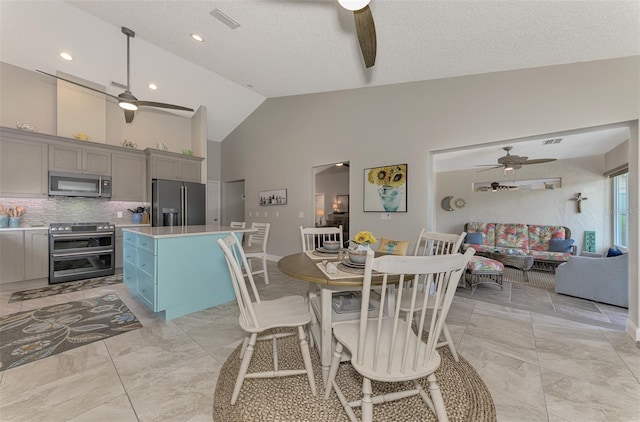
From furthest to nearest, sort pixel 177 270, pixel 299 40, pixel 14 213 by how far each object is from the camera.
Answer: pixel 14 213, pixel 299 40, pixel 177 270

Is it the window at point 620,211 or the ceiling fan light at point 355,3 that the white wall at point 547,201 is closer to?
the window at point 620,211

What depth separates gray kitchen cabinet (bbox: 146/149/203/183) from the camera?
463cm

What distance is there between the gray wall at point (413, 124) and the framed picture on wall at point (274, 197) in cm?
Answer: 15

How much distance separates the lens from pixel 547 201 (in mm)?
5383

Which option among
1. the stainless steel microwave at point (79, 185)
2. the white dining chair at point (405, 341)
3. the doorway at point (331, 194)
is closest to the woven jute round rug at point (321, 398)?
the white dining chair at point (405, 341)

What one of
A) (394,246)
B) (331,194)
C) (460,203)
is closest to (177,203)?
(394,246)

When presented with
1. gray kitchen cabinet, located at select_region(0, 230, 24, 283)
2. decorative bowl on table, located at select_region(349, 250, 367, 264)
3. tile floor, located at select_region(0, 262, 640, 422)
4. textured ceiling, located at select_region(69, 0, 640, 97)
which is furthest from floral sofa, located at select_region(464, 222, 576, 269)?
gray kitchen cabinet, located at select_region(0, 230, 24, 283)

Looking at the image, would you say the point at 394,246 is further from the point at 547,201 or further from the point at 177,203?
the point at 547,201

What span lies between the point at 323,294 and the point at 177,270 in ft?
5.89

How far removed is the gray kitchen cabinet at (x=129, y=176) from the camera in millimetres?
4352

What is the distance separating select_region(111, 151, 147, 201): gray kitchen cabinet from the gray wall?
219 centimetres

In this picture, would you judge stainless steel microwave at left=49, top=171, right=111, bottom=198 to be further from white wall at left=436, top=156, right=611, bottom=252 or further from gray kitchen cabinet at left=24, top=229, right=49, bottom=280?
white wall at left=436, top=156, right=611, bottom=252

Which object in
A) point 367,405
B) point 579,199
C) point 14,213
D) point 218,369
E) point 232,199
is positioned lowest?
point 218,369

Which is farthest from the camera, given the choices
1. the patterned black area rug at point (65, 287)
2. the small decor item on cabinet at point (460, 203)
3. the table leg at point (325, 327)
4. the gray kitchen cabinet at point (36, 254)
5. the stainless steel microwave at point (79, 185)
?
the small decor item on cabinet at point (460, 203)
